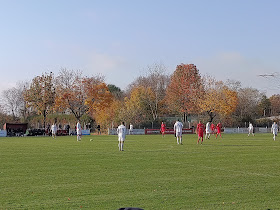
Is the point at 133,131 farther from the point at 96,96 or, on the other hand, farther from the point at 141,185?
the point at 141,185

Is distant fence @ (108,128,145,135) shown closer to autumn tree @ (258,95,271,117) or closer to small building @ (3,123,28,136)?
small building @ (3,123,28,136)

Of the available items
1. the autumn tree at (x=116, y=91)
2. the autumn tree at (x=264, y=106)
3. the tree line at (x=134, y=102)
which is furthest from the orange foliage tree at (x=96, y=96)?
the autumn tree at (x=264, y=106)

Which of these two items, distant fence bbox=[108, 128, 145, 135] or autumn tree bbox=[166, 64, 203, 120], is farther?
autumn tree bbox=[166, 64, 203, 120]

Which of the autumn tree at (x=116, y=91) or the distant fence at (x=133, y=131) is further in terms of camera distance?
the autumn tree at (x=116, y=91)

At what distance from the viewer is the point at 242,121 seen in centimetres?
7600

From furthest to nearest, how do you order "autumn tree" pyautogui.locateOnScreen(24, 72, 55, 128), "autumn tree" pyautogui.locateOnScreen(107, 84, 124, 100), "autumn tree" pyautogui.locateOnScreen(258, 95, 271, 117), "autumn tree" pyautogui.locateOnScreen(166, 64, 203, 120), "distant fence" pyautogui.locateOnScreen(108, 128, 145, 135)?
"autumn tree" pyautogui.locateOnScreen(258, 95, 271, 117), "autumn tree" pyautogui.locateOnScreen(107, 84, 124, 100), "autumn tree" pyautogui.locateOnScreen(166, 64, 203, 120), "autumn tree" pyautogui.locateOnScreen(24, 72, 55, 128), "distant fence" pyautogui.locateOnScreen(108, 128, 145, 135)

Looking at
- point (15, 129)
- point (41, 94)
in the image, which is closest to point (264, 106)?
point (41, 94)

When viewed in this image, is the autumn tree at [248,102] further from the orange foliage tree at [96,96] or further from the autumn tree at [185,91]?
the orange foliage tree at [96,96]

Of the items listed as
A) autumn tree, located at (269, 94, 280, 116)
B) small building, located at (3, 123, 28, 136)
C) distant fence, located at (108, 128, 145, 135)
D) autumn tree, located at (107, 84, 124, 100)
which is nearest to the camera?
small building, located at (3, 123, 28, 136)

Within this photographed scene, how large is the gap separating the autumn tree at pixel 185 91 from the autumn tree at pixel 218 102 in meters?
2.63

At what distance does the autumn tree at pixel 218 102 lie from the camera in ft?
242

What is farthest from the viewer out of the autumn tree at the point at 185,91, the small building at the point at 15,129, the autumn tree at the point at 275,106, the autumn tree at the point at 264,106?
the autumn tree at the point at 275,106

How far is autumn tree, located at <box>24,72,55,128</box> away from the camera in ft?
222

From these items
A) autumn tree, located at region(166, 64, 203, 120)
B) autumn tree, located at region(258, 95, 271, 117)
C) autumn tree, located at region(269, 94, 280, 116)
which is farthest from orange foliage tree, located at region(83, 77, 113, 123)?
autumn tree, located at region(269, 94, 280, 116)
